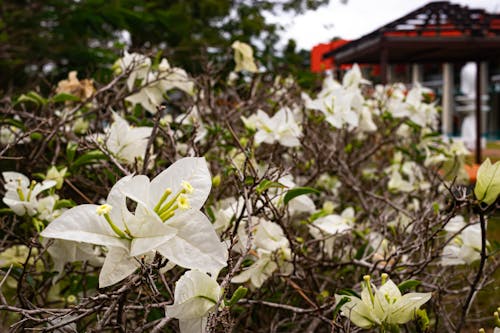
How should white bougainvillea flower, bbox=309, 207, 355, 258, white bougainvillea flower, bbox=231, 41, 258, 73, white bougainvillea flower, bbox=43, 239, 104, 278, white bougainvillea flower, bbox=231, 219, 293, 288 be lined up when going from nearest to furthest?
white bougainvillea flower, bbox=43, 239, 104, 278, white bougainvillea flower, bbox=231, 219, 293, 288, white bougainvillea flower, bbox=309, 207, 355, 258, white bougainvillea flower, bbox=231, 41, 258, 73

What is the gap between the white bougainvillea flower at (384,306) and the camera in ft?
2.27

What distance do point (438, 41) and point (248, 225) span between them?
4157 millimetres

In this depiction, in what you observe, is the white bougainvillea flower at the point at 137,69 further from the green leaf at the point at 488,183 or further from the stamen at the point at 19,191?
the green leaf at the point at 488,183

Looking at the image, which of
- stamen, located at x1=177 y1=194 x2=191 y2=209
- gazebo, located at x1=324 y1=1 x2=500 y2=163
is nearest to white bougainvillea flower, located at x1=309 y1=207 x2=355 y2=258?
stamen, located at x1=177 y1=194 x2=191 y2=209

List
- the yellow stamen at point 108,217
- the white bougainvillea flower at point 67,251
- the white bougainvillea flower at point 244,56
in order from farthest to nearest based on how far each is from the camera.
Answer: the white bougainvillea flower at point 244,56 < the white bougainvillea flower at point 67,251 < the yellow stamen at point 108,217

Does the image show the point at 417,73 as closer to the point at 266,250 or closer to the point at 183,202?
the point at 266,250

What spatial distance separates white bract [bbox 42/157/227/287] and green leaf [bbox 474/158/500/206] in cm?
38

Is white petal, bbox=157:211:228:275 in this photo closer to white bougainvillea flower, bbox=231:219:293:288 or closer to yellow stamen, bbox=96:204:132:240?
yellow stamen, bbox=96:204:132:240

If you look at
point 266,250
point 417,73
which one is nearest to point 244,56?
point 266,250

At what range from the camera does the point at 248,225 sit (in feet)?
2.62

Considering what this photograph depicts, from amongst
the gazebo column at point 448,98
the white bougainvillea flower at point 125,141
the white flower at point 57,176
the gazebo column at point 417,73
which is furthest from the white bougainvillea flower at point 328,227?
the gazebo column at point 417,73

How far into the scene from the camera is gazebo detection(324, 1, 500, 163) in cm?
388

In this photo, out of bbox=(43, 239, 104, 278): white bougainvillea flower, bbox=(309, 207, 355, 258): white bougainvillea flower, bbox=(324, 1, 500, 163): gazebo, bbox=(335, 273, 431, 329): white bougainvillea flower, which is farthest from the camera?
bbox=(324, 1, 500, 163): gazebo

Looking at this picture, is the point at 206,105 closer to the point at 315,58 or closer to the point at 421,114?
the point at 421,114
